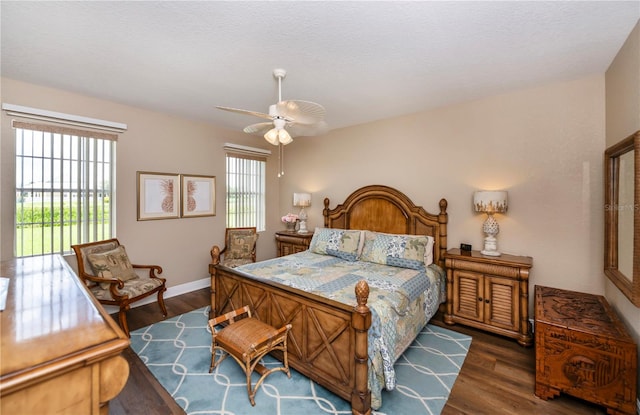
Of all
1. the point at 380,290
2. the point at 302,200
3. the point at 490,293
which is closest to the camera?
the point at 380,290

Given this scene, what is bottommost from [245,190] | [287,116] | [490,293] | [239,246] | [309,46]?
[490,293]

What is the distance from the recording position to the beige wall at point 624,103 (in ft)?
6.57

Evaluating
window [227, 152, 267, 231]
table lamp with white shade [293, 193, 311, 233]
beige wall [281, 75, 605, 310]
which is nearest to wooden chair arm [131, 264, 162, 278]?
window [227, 152, 267, 231]

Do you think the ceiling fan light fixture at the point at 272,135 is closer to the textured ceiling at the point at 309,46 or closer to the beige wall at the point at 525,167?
the textured ceiling at the point at 309,46

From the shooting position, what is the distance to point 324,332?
84.5 inches

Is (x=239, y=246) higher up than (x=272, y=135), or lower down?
lower down

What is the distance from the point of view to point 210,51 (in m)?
2.31

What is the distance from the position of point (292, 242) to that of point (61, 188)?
3115mm

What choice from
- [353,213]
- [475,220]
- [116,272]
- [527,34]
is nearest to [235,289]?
[116,272]

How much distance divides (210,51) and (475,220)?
3415mm

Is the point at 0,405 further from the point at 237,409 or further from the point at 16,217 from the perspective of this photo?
the point at 16,217

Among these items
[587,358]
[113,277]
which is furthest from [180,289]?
[587,358]

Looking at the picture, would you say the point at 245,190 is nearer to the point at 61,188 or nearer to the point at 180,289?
the point at 180,289

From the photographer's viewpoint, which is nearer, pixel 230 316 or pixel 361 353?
pixel 361 353
